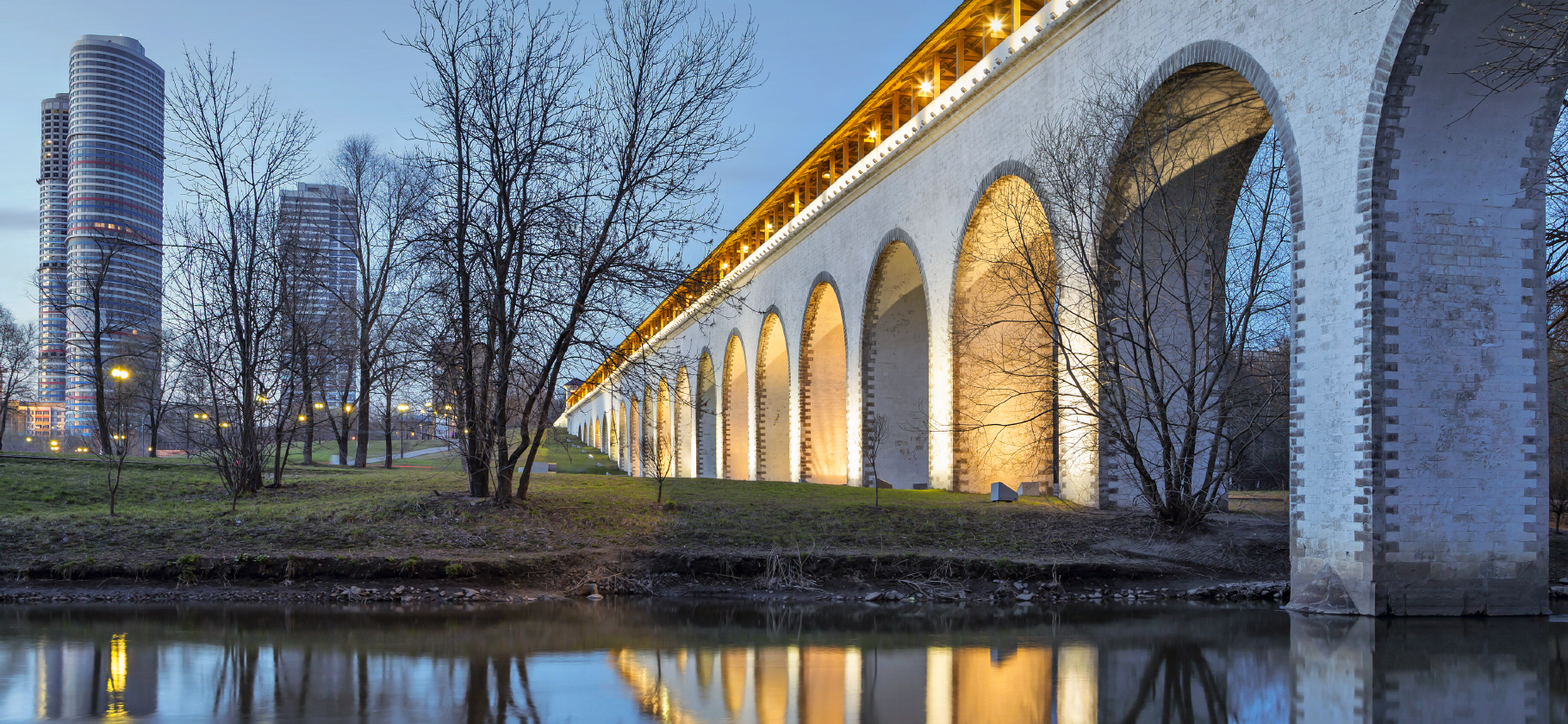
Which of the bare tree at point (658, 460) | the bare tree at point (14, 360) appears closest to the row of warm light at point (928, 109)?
the bare tree at point (658, 460)

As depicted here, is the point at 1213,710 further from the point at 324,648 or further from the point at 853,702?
the point at 324,648

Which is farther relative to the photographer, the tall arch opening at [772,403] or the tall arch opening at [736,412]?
the tall arch opening at [736,412]

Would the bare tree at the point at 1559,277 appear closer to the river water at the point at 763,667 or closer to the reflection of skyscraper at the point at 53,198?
the river water at the point at 763,667

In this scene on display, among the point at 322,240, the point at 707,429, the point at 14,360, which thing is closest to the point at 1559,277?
the point at 322,240

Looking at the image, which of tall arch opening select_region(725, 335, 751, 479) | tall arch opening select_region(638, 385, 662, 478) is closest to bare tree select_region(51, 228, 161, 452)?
tall arch opening select_region(638, 385, 662, 478)

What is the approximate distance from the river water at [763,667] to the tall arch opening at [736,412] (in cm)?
2821

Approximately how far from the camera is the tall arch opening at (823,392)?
28.4m

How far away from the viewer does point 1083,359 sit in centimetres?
1528

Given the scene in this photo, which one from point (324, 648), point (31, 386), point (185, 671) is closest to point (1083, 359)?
point (324, 648)

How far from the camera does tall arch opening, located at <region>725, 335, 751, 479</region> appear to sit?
125 ft

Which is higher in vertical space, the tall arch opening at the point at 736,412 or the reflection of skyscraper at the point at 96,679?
the tall arch opening at the point at 736,412

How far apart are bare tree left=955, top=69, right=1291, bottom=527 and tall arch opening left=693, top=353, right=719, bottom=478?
23752mm

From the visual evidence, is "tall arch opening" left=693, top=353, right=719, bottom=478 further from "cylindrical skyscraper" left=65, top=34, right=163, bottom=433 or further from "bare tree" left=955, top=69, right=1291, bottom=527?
"bare tree" left=955, top=69, right=1291, bottom=527

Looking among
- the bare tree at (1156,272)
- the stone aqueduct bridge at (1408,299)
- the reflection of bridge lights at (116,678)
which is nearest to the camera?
the reflection of bridge lights at (116,678)
